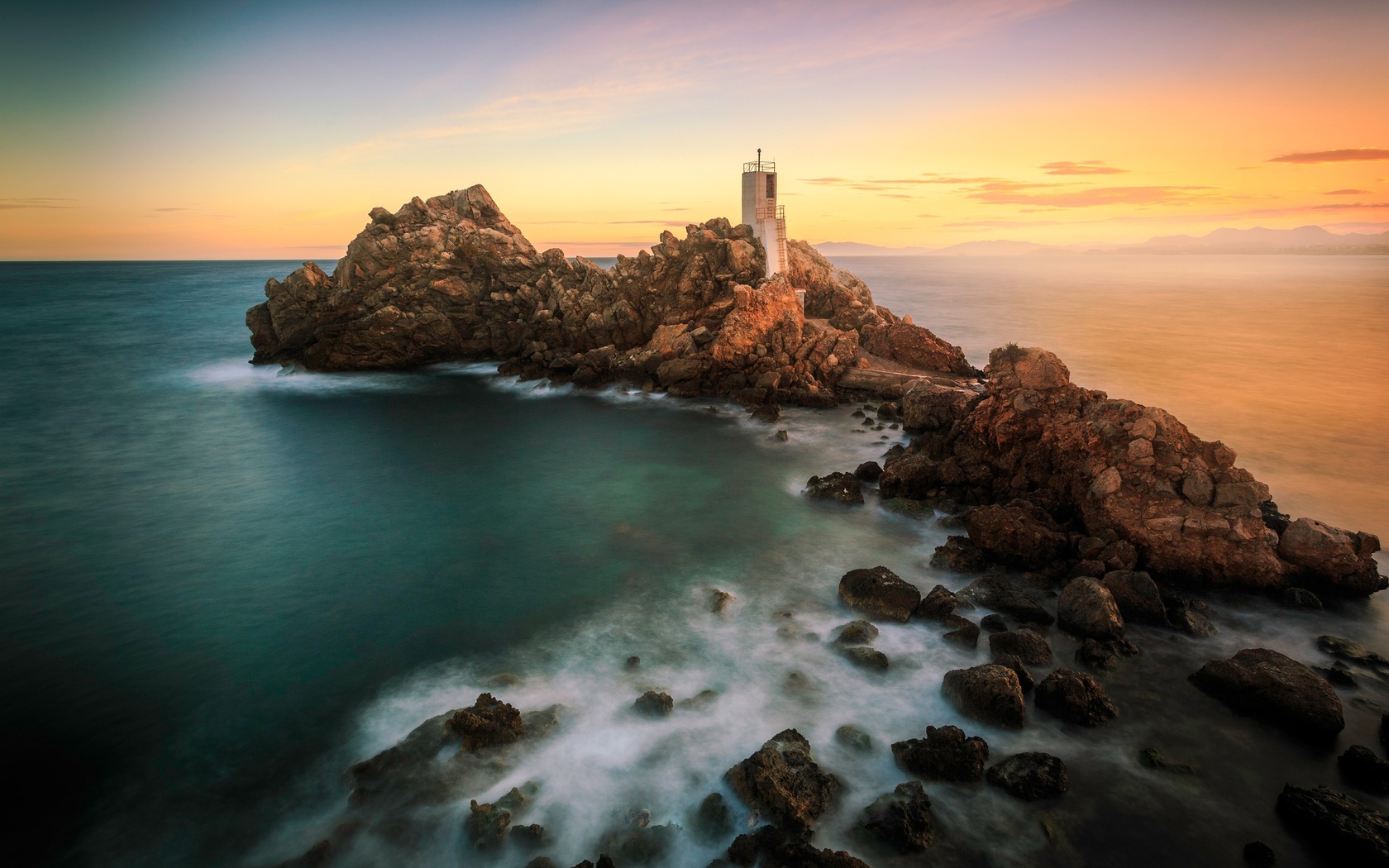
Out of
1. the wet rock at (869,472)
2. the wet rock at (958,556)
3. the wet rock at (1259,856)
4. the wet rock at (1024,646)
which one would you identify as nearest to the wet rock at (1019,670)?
the wet rock at (1024,646)

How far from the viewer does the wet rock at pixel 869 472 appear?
19.1 m

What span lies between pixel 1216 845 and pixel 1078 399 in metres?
10.9

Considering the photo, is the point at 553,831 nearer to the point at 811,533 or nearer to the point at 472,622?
the point at 472,622

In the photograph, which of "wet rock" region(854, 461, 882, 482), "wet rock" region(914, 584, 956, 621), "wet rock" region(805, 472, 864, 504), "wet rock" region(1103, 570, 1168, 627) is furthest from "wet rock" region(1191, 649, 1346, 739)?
"wet rock" region(854, 461, 882, 482)

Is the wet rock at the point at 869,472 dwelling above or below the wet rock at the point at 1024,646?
above

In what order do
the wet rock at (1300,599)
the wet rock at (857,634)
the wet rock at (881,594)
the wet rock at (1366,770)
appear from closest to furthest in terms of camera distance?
the wet rock at (1366,770), the wet rock at (857,634), the wet rock at (1300,599), the wet rock at (881,594)

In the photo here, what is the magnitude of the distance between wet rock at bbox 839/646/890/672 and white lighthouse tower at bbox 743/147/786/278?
84.9 feet

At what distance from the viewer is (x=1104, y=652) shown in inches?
437

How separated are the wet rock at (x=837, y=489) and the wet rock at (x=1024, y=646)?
22.1 ft

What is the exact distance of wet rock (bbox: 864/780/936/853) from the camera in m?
7.91

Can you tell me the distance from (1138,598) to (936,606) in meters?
3.59

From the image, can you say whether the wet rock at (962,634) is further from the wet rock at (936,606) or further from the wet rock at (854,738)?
the wet rock at (854,738)

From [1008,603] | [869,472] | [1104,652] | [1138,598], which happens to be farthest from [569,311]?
[1104,652]

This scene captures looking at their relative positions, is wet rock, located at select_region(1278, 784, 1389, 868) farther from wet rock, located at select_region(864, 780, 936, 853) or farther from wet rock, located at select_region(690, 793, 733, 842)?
wet rock, located at select_region(690, 793, 733, 842)
